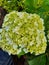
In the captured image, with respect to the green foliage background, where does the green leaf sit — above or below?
below

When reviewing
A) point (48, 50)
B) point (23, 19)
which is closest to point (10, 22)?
point (23, 19)

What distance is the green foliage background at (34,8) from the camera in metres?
0.76

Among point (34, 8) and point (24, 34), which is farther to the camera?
point (34, 8)

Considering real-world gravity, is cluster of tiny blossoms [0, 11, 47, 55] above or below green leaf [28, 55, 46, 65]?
above

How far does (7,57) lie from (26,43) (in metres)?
0.27

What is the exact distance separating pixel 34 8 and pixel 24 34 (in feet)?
0.48

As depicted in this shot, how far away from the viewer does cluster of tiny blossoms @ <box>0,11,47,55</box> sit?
2.23 ft

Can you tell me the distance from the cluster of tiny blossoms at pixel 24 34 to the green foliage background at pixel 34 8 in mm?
71

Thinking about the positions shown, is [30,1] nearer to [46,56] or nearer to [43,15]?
[43,15]

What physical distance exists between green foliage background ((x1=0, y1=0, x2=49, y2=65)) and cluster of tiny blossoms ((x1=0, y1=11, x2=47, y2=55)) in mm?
71

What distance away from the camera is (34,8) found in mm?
784

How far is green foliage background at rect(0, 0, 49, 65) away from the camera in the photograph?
2.49 ft

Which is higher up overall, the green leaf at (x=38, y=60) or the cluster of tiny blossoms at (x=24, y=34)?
the cluster of tiny blossoms at (x=24, y=34)

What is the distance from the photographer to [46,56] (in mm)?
766
